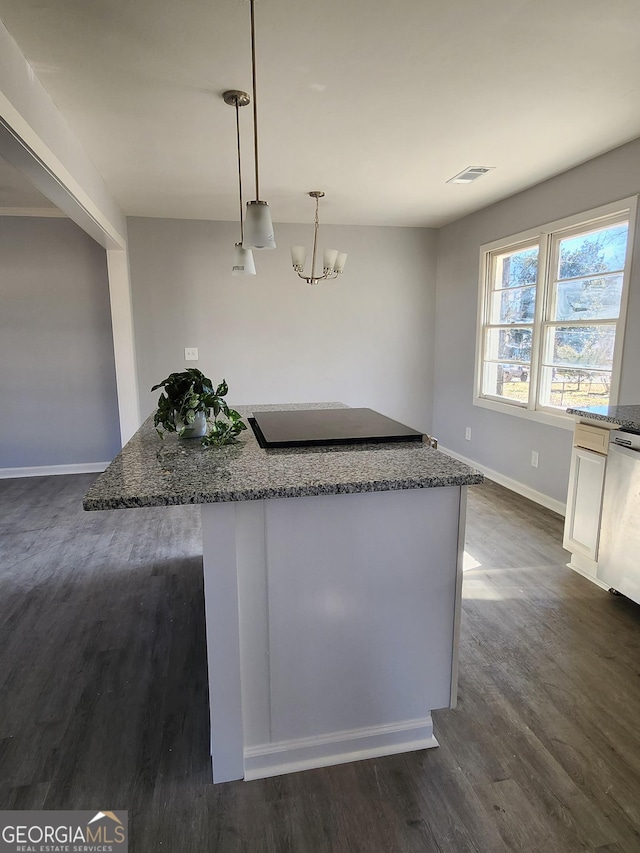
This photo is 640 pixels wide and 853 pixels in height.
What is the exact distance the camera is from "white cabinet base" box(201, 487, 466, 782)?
1.38 m

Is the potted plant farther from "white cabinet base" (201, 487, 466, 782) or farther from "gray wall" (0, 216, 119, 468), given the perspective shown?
"gray wall" (0, 216, 119, 468)

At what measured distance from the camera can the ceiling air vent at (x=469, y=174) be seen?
3229 millimetres

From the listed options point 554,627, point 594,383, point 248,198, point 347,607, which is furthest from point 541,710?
point 248,198

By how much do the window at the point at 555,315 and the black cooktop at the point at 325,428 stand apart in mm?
1918

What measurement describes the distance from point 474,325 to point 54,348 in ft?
12.6

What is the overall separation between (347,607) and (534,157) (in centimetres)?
298

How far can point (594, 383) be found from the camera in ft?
10.9

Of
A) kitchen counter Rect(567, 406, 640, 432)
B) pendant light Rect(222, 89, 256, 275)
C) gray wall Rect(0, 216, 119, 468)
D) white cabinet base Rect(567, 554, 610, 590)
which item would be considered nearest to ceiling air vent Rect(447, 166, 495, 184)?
pendant light Rect(222, 89, 256, 275)

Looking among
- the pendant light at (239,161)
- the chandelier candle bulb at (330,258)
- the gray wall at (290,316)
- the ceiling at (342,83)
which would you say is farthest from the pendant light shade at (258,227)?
the gray wall at (290,316)

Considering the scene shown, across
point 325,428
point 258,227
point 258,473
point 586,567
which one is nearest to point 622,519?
point 586,567

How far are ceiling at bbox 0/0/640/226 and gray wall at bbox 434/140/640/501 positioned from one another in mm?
177

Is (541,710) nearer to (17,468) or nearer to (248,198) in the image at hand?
(248,198)

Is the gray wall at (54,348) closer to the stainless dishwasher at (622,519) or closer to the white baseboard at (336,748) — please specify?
the white baseboard at (336,748)

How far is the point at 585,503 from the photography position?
8.71ft
